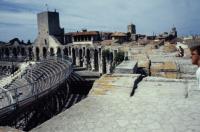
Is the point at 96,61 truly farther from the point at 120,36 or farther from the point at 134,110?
the point at 134,110

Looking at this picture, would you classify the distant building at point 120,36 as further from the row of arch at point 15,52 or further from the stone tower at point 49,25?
the row of arch at point 15,52

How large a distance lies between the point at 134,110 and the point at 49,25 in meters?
60.7

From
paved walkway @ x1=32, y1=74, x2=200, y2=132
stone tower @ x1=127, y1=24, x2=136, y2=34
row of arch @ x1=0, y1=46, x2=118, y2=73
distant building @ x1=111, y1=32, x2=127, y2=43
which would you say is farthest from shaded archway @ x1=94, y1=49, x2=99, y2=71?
paved walkway @ x1=32, y1=74, x2=200, y2=132

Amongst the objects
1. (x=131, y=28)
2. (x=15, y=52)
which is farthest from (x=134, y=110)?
(x=15, y=52)

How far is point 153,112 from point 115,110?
0.97m

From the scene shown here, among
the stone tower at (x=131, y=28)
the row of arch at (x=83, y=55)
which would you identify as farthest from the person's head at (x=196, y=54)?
the stone tower at (x=131, y=28)

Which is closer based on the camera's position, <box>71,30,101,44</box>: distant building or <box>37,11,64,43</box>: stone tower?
<box>71,30,101,44</box>: distant building

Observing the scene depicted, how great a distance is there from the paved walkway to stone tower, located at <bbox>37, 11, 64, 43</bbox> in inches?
2304

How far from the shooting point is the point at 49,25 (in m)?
65.1

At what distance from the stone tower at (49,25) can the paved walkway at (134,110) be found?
58.5 metres

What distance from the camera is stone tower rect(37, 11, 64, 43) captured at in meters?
65.2

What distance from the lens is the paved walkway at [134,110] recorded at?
232 inches

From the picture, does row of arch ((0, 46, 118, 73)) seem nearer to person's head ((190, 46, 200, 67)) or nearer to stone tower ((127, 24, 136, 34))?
stone tower ((127, 24, 136, 34))

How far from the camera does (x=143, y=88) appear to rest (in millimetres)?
8531
